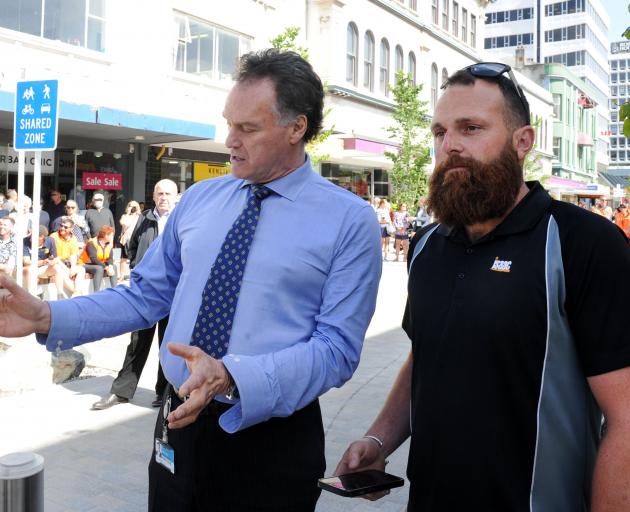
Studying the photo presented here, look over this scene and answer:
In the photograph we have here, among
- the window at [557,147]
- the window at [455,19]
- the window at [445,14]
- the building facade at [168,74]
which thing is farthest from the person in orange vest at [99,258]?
the window at [557,147]

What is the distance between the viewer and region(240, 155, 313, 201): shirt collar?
2354 millimetres

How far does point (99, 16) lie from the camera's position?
17.2 metres

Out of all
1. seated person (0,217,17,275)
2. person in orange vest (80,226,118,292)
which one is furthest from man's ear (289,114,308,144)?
person in orange vest (80,226,118,292)

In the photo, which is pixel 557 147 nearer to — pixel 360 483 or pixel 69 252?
pixel 69 252

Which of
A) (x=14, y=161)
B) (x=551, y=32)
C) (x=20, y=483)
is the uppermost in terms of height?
(x=551, y=32)

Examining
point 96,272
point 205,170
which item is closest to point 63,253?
point 96,272

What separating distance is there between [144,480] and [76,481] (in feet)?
1.46

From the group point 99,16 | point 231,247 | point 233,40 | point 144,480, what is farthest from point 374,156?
point 231,247

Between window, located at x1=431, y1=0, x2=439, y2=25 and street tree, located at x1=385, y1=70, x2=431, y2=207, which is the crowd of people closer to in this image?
street tree, located at x1=385, y1=70, x2=431, y2=207

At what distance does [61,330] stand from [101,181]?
17409 mm

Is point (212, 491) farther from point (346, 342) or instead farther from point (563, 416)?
point (563, 416)

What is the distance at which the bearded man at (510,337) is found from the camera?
1.63 meters

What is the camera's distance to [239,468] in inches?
85.3

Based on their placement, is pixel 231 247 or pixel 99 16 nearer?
pixel 231 247
